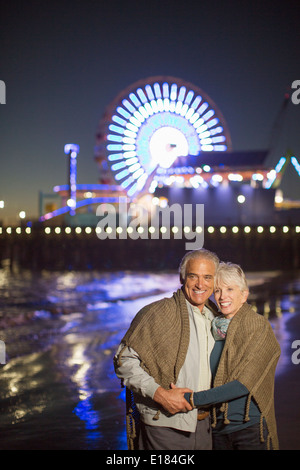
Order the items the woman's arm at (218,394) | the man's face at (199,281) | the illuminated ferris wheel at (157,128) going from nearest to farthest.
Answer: the woman's arm at (218,394) → the man's face at (199,281) → the illuminated ferris wheel at (157,128)

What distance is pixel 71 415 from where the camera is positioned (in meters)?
6.58

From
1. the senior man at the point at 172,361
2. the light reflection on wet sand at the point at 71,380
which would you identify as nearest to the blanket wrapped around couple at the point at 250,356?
the senior man at the point at 172,361

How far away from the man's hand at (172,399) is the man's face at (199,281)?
43cm

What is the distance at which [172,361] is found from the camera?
109 inches

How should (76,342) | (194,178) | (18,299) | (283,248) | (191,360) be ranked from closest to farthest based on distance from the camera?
1. (191,360)
2. (76,342)
3. (18,299)
4. (283,248)
5. (194,178)

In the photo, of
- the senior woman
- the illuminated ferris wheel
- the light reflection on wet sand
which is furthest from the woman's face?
the illuminated ferris wheel

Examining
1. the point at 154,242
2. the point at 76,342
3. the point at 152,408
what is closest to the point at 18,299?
the point at 76,342

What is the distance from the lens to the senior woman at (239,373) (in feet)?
9.01

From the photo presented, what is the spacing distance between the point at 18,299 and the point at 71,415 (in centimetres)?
2569

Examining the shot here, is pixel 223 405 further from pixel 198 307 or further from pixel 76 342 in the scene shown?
pixel 76 342

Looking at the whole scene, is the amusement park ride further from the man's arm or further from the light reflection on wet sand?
the man's arm

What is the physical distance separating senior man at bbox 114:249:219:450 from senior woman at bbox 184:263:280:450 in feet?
0.20

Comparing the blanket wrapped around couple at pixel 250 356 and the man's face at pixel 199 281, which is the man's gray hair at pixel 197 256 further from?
the blanket wrapped around couple at pixel 250 356

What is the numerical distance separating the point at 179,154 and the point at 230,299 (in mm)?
49334
